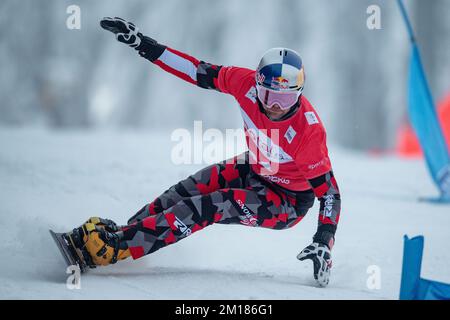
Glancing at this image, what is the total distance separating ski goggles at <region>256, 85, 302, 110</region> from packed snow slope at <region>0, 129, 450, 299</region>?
1032 millimetres

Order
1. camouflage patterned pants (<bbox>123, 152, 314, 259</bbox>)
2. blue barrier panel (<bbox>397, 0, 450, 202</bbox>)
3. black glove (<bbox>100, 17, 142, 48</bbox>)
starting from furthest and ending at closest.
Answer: blue barrier panel (<bbox>397, 0, 450, 202</bbox>), black glove (<bbox>100, 17, 142, 48</bbox>), camouflage patterned pants (<bbox>123, 152, 314, 259</bbox>)

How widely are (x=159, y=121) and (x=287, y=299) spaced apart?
67.8 ft

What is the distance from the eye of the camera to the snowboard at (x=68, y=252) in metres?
3.86

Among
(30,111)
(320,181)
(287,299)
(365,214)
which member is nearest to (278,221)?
(320,181)

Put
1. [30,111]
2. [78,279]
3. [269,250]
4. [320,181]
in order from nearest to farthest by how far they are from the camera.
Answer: [78,279]
[320,181]
[269,250]
[30,111]

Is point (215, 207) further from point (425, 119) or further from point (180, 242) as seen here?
point (425, 119)

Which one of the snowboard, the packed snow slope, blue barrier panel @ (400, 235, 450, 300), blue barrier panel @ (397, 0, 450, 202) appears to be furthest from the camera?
blue barrier panel @ (397, 0, 450, 202)

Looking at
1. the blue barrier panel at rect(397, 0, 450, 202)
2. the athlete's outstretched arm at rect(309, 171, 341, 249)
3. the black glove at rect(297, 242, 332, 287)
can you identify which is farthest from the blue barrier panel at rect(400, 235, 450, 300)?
the blue barrier panel at rect(397, 0, 450, 202)

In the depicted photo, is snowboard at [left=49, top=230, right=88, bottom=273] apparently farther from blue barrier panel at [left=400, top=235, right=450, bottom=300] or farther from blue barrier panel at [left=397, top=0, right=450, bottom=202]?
blue barrier panel at [left=397, top=0, right=450, bottom=202]

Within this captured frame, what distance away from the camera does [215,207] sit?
4.06 m

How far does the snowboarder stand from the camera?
3.96 metres

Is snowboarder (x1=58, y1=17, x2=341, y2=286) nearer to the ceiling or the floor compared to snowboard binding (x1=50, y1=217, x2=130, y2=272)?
nearer to the ceiling
